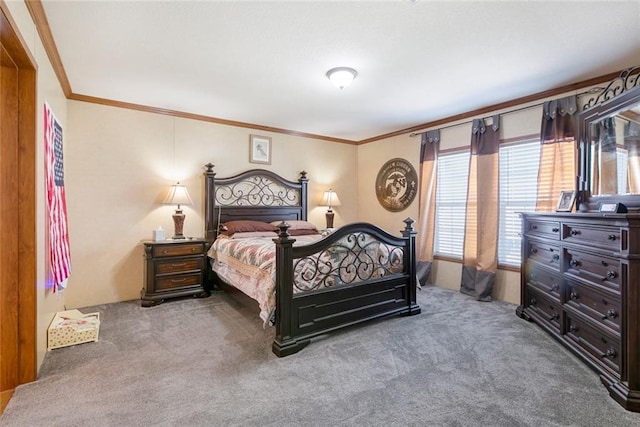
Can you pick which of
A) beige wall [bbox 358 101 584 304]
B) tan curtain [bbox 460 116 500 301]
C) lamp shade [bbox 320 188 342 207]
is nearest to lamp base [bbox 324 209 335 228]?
lamp shade [bbox 320 188 342 207]

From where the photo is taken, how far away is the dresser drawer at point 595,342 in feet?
6.42

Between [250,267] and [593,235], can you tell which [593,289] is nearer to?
[593,235]

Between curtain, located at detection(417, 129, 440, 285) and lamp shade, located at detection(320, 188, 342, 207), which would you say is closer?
curtain, located at detection(417, 129, 440, 285)

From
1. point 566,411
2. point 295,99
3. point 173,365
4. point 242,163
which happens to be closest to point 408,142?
point 295,99

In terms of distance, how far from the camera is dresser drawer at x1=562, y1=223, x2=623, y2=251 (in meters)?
1.98

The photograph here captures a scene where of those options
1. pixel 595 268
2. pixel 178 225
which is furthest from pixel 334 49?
pixel 178 225

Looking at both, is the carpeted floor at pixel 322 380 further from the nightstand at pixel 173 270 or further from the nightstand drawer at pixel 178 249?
the nightstand drawer at pixel 178 249

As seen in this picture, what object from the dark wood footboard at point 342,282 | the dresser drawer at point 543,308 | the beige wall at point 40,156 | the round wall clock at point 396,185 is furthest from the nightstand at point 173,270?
the dresser drawer at point 543,308

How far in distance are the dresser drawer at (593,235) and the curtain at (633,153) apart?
1.57 ft

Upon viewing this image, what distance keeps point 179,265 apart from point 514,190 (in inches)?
164

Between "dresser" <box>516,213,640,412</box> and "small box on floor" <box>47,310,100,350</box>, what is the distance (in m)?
3.78

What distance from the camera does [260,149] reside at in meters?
4.89

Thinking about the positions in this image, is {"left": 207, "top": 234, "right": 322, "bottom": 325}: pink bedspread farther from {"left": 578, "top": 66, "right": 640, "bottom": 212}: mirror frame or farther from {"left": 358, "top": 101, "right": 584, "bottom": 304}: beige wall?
{"left": 578, "top": 66, "right": 640, "bottom": 212}: mirror frame

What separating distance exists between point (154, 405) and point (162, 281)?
6.99 feet
